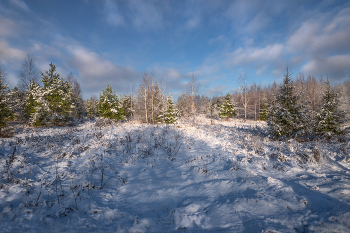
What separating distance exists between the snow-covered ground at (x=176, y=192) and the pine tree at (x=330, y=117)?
4.56m

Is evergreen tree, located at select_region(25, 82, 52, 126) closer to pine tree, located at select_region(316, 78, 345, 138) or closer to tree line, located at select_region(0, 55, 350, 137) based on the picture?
tree line, located at select_region(0, 55, 350, 137)

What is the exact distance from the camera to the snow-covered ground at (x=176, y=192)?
2691 millimetres

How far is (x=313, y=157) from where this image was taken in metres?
5.75

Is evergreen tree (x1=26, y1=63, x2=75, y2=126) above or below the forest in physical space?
above

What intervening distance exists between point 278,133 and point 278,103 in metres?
2.41

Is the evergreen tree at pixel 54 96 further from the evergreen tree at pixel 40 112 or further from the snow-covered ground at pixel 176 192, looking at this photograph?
the snow-covered ground at pixel 176 192

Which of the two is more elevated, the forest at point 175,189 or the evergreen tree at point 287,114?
the evergreen tree at point 287,114

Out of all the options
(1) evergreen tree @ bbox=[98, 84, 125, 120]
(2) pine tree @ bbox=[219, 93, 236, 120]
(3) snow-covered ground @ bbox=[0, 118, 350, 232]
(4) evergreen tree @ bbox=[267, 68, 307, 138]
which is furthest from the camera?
(2) pine tree @ bbox=[219, 93, 236, 120]

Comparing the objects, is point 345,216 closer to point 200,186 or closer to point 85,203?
point 200,186

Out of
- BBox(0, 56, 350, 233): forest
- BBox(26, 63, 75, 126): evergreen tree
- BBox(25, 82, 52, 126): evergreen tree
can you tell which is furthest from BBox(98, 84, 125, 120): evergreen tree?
BBox(0, 56, 350, 233): forest

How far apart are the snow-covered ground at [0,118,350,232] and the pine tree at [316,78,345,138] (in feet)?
15.0

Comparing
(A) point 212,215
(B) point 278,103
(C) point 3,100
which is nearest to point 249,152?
(A) point 212,215

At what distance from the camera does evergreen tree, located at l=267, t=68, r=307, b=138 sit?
31.0 ft

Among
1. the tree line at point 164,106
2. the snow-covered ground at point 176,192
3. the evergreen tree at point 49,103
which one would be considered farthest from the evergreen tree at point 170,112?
the snow-covered ground at point 176,192
